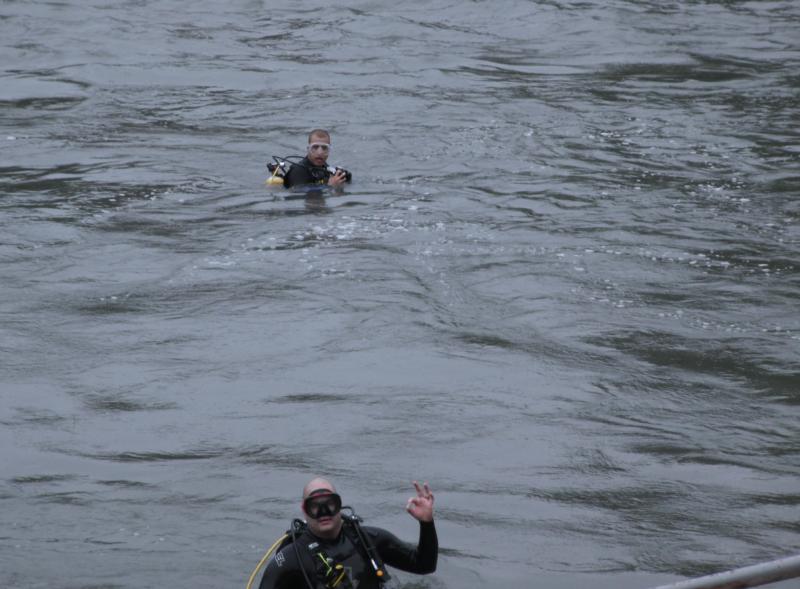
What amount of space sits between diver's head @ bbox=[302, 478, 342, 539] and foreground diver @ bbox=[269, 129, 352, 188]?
9.66 meters

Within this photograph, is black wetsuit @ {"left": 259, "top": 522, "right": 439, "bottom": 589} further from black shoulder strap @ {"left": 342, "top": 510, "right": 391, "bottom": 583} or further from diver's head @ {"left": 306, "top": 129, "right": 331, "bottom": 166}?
diver's head @ {"left": 306, "top": 129, "right": 331, "bottom": 166}

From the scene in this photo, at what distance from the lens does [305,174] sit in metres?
16.3

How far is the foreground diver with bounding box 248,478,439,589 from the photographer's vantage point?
6621 millimetres

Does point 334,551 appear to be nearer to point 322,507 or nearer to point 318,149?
point 322,507

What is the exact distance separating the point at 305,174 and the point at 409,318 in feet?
15.4

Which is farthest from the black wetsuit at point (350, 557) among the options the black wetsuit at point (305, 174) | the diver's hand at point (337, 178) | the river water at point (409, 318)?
the black wetsuit at point (305, 174)

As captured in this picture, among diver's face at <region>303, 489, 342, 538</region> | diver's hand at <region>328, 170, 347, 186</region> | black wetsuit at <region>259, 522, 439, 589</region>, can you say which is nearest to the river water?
diver's hand at <region>328, 170, 347, 186</region>

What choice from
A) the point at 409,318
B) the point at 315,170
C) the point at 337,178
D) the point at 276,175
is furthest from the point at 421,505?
the point at 276,175

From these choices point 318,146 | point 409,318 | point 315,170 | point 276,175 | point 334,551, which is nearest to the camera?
point 334,551

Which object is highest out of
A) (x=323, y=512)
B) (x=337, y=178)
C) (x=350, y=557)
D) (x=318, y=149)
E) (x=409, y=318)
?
(x=318, y=149)

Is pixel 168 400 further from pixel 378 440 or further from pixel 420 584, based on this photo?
pixel 420 584

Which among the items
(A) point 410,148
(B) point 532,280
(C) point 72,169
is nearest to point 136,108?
(C) point 72,169

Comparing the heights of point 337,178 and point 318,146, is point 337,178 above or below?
below

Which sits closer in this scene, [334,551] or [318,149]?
[334,551]
